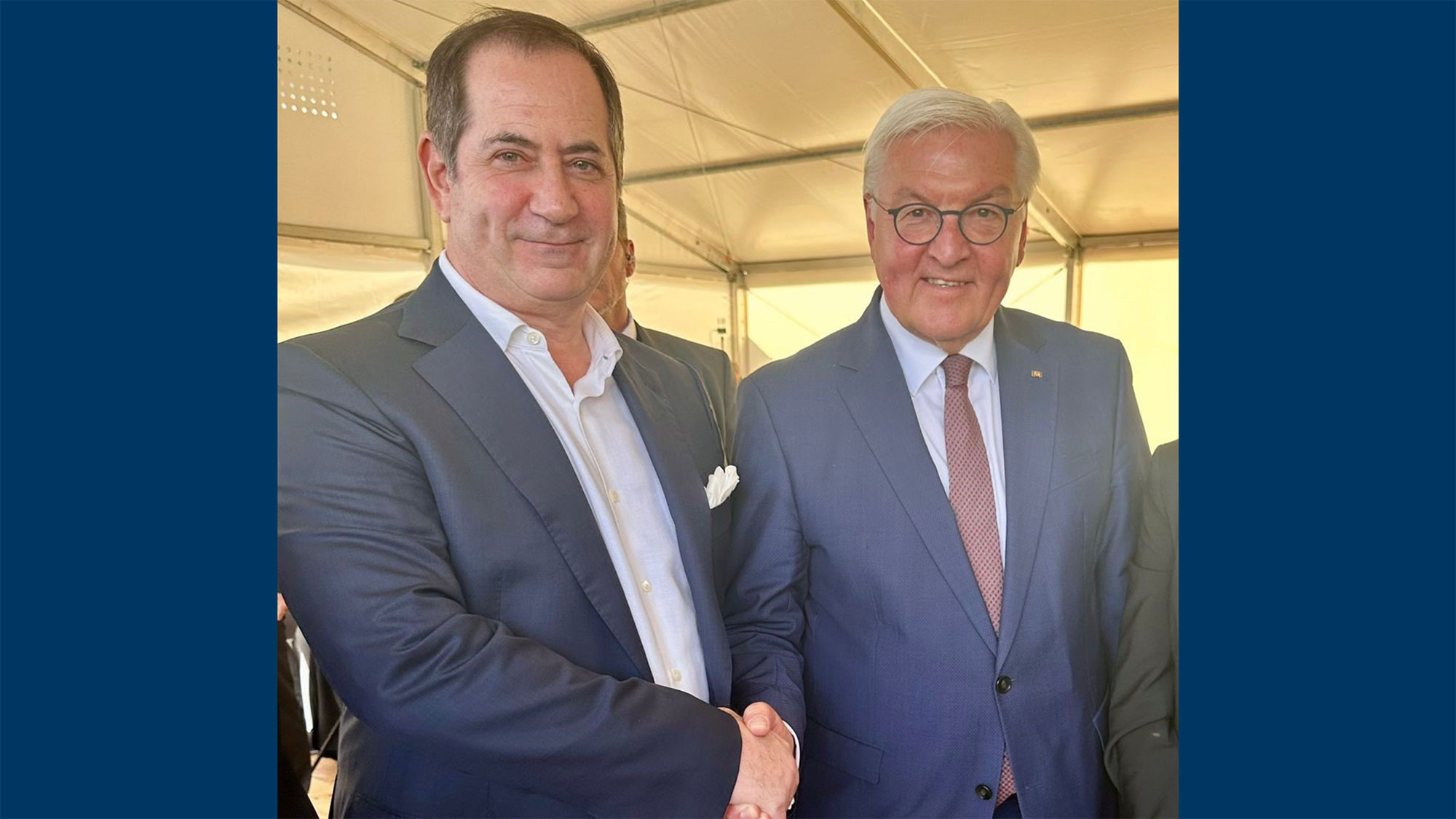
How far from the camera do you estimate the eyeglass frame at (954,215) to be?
0.88 meters

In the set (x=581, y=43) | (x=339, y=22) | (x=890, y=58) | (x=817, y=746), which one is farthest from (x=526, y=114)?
(x=817, y=746)

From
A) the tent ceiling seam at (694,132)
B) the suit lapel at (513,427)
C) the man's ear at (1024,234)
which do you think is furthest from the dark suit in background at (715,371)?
the man's ear at (1024,234)

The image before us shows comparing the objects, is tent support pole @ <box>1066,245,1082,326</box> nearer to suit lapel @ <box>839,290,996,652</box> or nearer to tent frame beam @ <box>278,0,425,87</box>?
suit lapel @ <box>839,290,996,652</box>

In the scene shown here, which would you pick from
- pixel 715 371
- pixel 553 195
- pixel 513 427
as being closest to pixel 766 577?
pixel 715 371

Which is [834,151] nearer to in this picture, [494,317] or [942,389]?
[942,389]

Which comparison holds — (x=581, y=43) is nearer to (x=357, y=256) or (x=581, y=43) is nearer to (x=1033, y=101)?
(x=357, y=256)

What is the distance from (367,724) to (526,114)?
535 millimetres

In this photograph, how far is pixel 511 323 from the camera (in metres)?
0.78

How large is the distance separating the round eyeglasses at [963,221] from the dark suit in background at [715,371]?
239 millimetres

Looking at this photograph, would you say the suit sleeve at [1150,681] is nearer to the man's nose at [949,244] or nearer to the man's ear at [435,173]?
the man's nose at [949,244]

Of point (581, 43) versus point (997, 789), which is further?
point (997, 789)

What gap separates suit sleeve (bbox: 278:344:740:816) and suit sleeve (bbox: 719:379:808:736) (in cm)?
17

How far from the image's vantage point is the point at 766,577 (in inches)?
36.2

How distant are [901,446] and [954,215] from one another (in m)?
0.24
